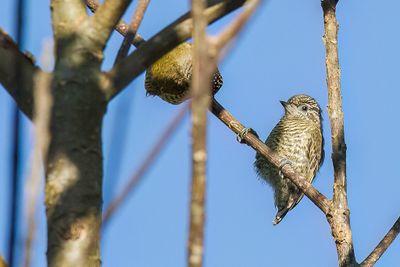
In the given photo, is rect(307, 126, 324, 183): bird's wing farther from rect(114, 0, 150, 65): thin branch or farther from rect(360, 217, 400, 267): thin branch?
rect(114, 0, 150, 65): thin branch

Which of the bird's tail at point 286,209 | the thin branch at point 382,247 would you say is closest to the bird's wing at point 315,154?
the bird's tail at point 286,209

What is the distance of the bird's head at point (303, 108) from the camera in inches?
352

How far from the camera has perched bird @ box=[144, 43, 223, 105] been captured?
603cm

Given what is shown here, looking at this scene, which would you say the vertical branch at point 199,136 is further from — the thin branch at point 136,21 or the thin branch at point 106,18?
the thin branch at point 136,21

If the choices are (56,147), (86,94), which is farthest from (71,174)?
(86,94)

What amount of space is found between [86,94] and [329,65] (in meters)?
2.56

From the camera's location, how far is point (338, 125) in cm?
415

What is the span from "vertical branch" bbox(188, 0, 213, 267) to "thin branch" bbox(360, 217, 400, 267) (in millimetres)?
2675

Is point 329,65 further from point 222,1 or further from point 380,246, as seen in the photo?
point 222,1

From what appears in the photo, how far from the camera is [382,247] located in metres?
3.78

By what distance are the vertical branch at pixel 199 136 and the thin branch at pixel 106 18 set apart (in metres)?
0.79

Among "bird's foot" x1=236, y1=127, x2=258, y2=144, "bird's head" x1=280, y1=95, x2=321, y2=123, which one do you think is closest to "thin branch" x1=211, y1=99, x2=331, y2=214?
"bird's foot" x1=236, y1=127, x2=258, y2=144

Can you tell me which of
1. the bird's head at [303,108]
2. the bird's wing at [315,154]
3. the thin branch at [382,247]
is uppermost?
the bird's head at [303,108]

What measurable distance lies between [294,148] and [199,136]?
7.12 meters
